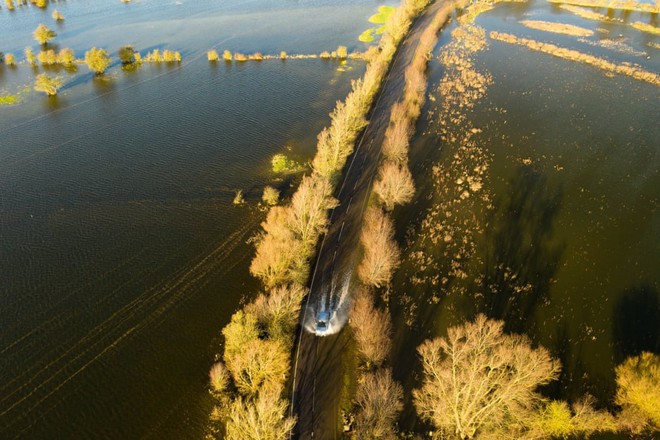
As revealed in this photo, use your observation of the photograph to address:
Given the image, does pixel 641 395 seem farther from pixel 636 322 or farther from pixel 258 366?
pixel 258 366

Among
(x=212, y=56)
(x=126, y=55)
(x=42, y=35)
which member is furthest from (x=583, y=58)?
(x=42, y=35)

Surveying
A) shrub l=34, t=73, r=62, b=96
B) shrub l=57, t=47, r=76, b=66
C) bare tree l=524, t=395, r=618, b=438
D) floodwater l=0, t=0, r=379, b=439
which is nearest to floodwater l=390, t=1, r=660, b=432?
bare tree l=524, t=395, r=618, b=438

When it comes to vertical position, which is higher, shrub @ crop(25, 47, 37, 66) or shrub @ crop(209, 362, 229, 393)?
shrub @ crop(25, 47, 37, 66)

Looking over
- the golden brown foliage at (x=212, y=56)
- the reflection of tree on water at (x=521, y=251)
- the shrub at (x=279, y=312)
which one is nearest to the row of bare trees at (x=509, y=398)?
the reflection of tree on water at (x=521, y=251)

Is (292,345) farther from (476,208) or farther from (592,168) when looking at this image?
(592,168)

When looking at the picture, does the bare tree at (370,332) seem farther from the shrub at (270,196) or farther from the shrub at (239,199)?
the shrub at (239,199)

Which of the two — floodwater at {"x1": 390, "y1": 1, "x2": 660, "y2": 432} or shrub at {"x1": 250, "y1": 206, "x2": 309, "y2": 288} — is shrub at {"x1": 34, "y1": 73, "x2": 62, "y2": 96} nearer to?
shrub at {"x1": 250, "y1": 206, "x2": 309, "y2": 288}
